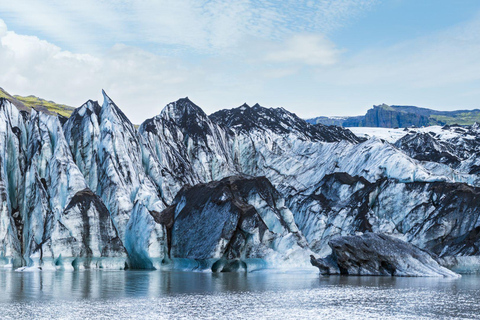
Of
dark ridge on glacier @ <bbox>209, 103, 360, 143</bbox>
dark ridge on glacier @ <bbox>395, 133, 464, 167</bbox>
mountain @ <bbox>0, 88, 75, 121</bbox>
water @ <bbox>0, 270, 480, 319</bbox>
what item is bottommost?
water @ <bbox>0, 270, 480, 319</bbox>

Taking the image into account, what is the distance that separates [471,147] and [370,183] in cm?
7141

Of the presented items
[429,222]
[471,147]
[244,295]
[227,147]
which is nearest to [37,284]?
[244,295]

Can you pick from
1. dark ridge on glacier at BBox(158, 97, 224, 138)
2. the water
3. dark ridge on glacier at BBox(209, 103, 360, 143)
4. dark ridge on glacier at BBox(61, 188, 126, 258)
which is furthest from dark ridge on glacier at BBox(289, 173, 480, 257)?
dark ridge on glacier at BBox(209, 103, 360, 143)

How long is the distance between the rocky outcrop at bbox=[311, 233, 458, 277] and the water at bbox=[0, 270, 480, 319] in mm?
10082

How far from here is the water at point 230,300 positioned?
28.5 meters

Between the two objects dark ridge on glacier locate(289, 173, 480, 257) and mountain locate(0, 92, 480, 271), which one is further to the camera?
dark ridge on glacier locate(289, 173, 480, 257)

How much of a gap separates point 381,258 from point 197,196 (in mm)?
23212

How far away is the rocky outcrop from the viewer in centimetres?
5694

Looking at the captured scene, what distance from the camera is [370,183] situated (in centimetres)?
8475

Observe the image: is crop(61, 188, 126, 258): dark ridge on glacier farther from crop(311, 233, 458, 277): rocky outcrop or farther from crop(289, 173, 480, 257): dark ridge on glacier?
crop(289, 173, 480, 257): dark ridge on glacier

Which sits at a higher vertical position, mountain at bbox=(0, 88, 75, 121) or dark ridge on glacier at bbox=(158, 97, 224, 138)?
mountain at bbox=(0, 88, 75, 121)

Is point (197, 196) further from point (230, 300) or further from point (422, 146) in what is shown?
point (422, 146)

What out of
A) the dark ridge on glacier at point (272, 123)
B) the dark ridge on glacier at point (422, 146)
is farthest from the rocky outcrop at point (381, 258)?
the dark ridge on glacier at point (422, 146)

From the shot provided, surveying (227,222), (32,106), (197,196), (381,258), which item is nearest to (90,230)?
(197,196)
